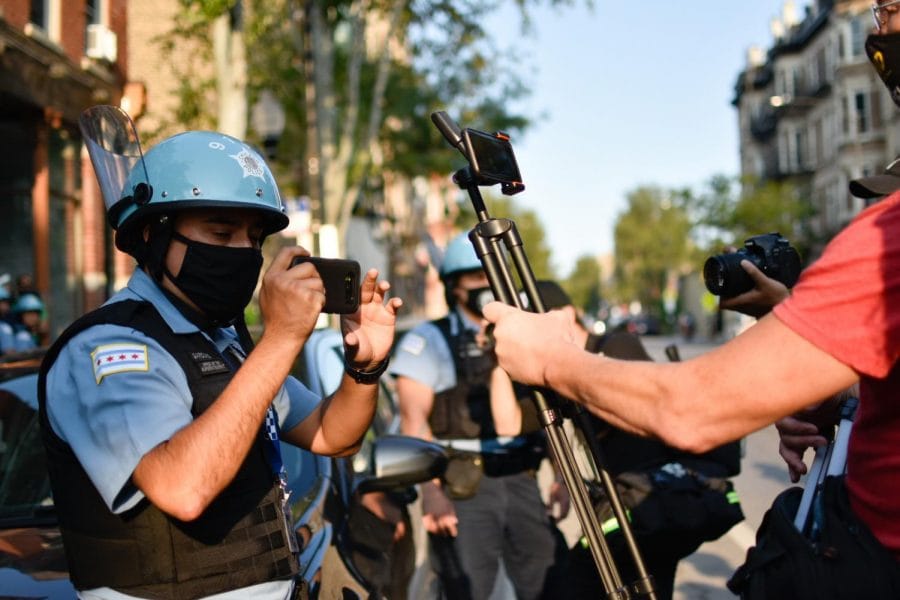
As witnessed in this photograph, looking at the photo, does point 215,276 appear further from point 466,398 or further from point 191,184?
point 466,398

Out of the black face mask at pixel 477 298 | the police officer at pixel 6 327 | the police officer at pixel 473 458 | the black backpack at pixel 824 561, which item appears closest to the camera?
the black backpack at pixel 824 561

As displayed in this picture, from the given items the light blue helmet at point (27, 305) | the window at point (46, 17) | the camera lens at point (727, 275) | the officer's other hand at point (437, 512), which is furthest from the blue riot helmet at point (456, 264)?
the window at point (46, 17)

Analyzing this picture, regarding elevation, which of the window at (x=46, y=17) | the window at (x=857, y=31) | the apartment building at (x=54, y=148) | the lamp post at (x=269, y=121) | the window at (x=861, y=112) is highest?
the window at (x=857, y=31)

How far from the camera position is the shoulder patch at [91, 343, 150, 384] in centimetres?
185

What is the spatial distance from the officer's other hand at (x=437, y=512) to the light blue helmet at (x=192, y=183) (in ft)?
6.35

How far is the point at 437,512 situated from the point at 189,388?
84.2 inches

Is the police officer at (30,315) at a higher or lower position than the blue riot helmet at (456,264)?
lower

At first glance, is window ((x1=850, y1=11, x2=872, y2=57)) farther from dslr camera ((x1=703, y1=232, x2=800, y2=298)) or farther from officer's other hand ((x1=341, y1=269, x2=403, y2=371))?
officer's other hand ((x1=341, y1=269, x2=403, y2=371))

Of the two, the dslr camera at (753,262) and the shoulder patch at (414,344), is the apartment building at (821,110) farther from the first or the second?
the dslr camera at (753,262)

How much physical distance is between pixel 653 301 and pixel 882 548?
76.0 m

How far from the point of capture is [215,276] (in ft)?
7.16

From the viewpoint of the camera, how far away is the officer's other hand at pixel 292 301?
1925 millimetres

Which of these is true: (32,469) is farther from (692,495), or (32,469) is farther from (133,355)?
(692,495)

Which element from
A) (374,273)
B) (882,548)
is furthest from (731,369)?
(374,273)
